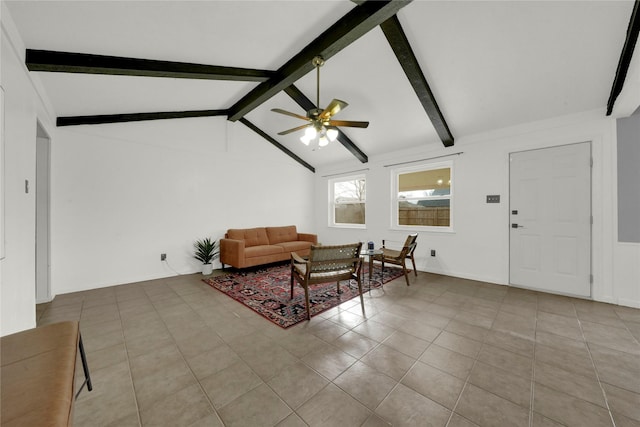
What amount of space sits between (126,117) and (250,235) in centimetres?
289

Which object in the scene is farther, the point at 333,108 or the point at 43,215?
the point at 43,215

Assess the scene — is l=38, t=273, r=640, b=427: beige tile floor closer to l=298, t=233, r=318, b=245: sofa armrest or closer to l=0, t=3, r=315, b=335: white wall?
l=0, t=3, r=315, b=335: white wall

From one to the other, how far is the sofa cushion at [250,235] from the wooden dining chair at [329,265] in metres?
2.41

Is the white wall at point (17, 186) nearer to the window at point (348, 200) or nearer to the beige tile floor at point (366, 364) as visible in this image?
the beige tile floor at point (366, 364)

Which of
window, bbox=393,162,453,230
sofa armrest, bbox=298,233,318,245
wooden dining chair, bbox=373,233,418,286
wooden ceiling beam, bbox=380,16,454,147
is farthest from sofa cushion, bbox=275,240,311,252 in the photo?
wooden ceiling beam, bbox=380,16,454,147

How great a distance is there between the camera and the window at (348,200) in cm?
595

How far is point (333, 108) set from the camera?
2625mm

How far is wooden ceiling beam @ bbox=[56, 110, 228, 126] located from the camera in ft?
11.1

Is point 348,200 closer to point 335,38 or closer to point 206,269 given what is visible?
point 206,269

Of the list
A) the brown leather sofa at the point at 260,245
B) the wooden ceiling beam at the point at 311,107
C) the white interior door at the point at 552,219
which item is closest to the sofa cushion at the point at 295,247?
the brown leather sofa at the point at 260,245

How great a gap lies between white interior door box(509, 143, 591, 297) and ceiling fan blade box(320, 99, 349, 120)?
298 cm

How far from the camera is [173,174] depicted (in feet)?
14.3

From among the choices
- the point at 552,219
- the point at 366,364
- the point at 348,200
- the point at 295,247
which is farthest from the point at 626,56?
the point at 295,247

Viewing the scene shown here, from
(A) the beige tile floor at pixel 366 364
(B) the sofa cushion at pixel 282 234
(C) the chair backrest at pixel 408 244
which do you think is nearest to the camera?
(A) the beige tile floor at pixel 366 364
